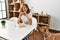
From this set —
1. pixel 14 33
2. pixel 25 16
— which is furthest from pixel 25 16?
pixel 14 33

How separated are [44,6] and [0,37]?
9.43 ft

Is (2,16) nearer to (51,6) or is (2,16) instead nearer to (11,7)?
(11,7)

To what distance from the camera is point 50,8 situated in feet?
14.3

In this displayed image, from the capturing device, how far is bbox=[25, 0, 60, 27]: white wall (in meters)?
4.26

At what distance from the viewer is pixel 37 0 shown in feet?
14.9

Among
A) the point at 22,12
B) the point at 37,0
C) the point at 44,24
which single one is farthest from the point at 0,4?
the point at 22,12

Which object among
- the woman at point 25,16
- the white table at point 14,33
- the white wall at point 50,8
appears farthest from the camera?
the white wall at point 50,8

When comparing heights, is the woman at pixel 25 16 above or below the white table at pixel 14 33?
above

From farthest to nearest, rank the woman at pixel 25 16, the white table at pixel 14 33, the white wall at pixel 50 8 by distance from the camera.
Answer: the white wall at pixel 50 8 < the woman at pixel 25 16 < the white table at pixel 14 33

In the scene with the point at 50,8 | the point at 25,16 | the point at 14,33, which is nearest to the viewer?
the point at 14,33

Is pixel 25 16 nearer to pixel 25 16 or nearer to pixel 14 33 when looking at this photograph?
pixel 25 16

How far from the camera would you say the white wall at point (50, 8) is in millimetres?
4262

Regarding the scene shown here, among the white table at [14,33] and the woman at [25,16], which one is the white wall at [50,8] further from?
the white table at [14,33]

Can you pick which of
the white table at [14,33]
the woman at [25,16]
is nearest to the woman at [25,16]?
the woman at [25,16]
